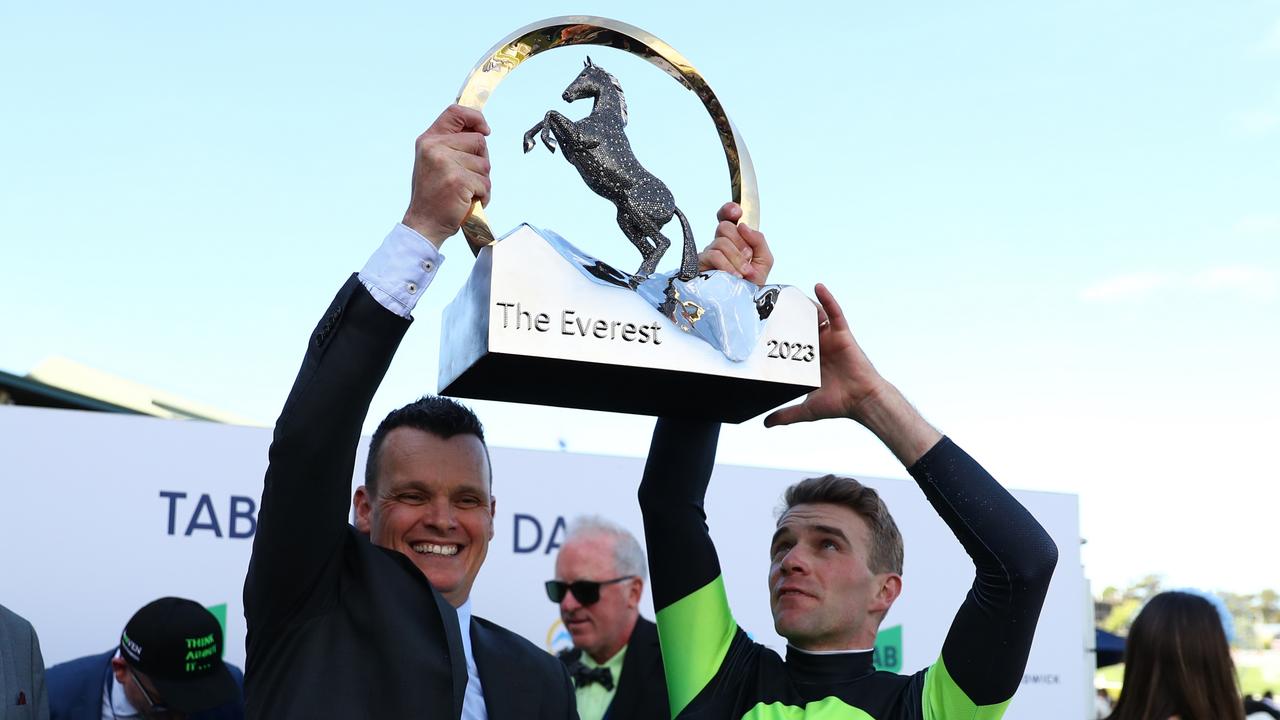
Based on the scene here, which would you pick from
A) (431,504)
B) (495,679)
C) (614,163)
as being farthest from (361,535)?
(614,163)

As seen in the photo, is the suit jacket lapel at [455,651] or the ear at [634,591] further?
the ear at [634,591]

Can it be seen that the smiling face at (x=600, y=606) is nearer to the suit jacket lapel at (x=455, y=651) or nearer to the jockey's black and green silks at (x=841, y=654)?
the jockey's black and green silks at (x=841, y=654)

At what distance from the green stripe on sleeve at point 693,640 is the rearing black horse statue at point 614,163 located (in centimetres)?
82

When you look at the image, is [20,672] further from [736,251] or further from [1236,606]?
[1236,606]

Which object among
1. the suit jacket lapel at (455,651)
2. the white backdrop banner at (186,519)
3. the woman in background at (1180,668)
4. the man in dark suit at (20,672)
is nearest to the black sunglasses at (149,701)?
the man in dark suit at (20,672)

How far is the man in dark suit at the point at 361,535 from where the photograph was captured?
5.50ft

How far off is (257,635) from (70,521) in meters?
2.93

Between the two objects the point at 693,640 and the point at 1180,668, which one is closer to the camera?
the point at 693,640

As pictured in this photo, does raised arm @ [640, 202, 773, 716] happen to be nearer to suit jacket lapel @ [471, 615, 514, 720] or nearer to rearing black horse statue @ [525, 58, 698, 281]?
suit jacket lapel @ [471, 615, 514, 720]

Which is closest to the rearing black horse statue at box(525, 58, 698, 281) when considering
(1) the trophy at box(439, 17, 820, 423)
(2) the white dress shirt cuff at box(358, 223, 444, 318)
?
(1) the trophy at box(439, 17, 820, 423)

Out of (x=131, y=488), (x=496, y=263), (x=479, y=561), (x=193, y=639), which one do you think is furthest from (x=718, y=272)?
(x=131, y=488)

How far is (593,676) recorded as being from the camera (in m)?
4.71

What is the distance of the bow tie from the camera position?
4.67m

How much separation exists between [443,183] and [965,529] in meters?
1.16
